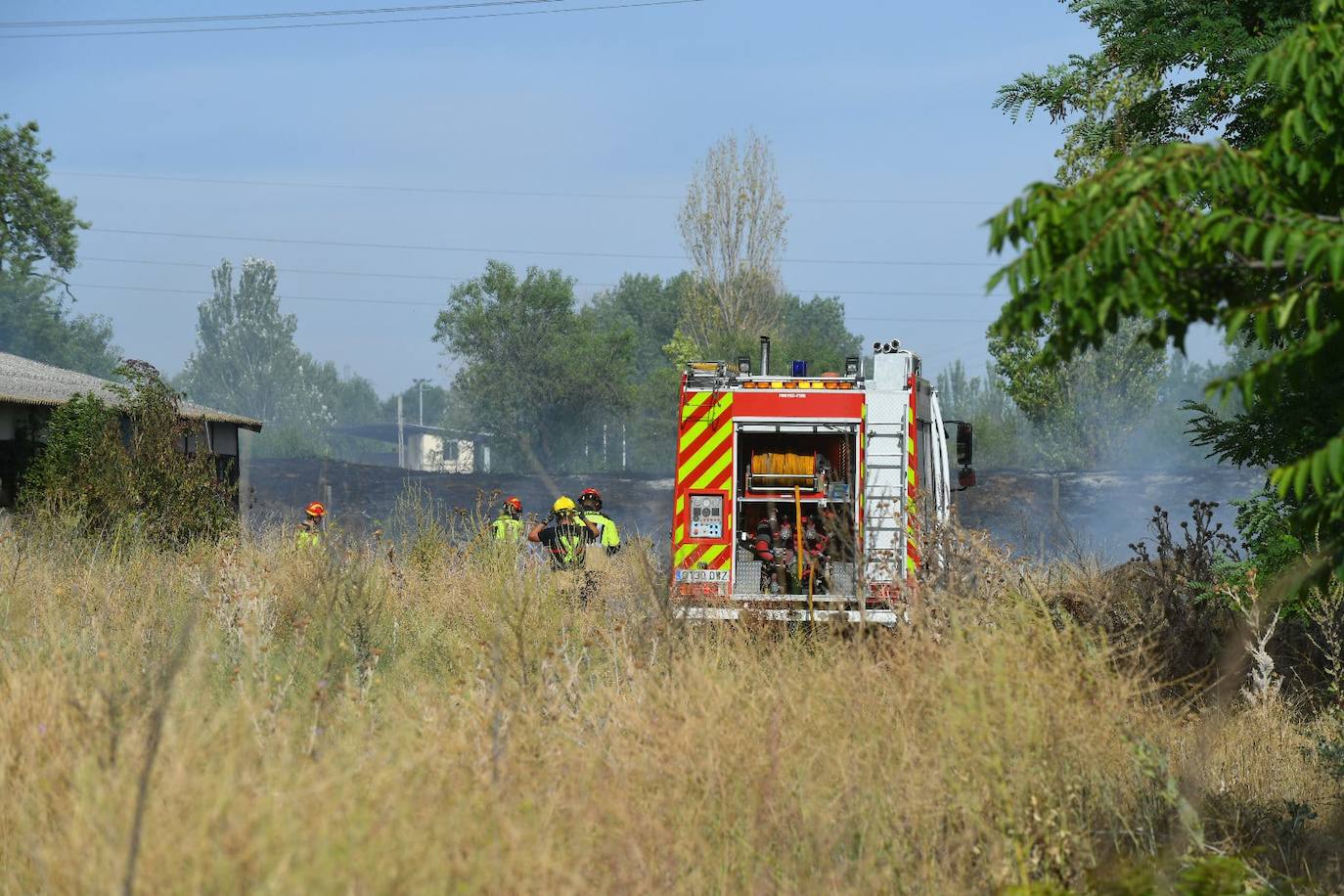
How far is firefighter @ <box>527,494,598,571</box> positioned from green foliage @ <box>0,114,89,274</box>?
28819 millimetres

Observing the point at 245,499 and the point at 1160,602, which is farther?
the point at 245,499

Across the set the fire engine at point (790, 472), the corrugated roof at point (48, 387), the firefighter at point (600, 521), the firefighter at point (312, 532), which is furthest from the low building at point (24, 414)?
the fire engine at point (790, 472)

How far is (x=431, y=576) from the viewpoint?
13.7 metres

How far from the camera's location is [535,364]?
74.1 m

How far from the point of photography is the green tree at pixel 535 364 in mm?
73875

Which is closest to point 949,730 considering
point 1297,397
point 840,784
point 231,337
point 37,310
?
point 840,784

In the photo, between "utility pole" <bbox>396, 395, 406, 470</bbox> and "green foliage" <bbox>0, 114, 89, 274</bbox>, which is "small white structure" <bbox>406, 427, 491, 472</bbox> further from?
"green foliage" <bbox>0, 114, 89, 274</bbox>

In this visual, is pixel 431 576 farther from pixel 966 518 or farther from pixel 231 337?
pixel 231 337

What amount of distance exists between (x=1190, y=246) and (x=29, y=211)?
38.4 metres

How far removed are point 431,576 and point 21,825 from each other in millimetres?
8840

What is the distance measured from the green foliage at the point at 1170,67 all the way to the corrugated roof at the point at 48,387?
1101 centimetres

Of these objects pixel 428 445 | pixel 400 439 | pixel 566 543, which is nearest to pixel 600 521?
pixel 566 543

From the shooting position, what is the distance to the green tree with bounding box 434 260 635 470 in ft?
242

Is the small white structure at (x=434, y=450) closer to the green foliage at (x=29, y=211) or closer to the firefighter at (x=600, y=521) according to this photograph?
the green foliage at (x=29, y=211)
